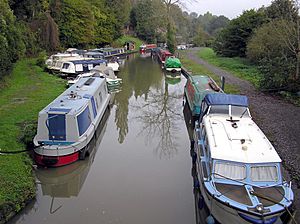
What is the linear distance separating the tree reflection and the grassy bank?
479 cm

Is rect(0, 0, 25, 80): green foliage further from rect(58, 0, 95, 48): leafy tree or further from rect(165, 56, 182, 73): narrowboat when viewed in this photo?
rect(58, 0, 95, 48): leafy tree

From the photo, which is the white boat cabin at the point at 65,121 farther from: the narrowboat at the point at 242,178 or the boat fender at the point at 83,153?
the narrowboat at the point at 242,178

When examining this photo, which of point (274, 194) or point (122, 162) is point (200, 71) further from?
point (274, 194)

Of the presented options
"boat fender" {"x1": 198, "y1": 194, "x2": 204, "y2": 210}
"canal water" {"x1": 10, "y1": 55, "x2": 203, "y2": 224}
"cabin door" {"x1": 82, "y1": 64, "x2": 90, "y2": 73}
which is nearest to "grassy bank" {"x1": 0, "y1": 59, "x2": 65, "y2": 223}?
"canal water" {"x1": 10, "y1": 55, "x2": 203, "y2": 224}

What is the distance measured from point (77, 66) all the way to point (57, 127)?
15980mm

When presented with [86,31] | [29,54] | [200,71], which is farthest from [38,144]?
[86,31]

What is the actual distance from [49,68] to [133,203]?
20138 mm

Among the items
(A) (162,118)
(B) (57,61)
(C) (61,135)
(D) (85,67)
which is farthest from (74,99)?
(B) (57,61)

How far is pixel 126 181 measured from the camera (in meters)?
9.85

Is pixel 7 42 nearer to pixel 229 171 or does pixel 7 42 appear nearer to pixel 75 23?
pixel 229 171

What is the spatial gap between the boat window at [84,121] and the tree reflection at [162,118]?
9.11ft

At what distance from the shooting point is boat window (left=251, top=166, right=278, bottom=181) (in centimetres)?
747

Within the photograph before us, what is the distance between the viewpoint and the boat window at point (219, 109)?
10773 millimetres

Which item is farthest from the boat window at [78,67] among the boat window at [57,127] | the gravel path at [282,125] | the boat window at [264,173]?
the boat window at [264,173]
